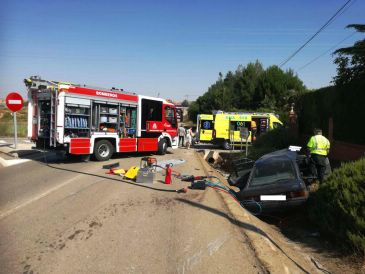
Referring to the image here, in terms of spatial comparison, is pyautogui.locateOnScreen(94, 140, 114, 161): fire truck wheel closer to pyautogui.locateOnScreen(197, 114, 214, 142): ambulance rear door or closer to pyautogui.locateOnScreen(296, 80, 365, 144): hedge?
pyautogui.locateOnScreen(296, 80, 365, 144): hedge

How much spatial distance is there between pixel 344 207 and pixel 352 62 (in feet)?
30.0

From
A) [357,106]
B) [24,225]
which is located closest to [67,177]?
[24,225]

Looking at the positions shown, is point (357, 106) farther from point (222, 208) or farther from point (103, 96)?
point (103, 96)

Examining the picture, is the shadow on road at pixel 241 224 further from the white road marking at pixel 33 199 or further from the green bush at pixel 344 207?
the white road marking at pixel 33 199

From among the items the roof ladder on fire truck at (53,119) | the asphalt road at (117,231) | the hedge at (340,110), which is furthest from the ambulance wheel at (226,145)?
the asphalt road at (117,231)

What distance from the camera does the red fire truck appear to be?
14609 millimetres

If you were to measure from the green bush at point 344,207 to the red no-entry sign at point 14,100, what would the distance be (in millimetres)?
13579

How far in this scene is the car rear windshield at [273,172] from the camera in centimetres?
832

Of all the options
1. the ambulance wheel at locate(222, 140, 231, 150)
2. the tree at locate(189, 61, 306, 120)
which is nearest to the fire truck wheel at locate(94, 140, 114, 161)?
the ambulance wheel at locate(222, 140, 231, 150)

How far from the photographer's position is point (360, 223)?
5594mm

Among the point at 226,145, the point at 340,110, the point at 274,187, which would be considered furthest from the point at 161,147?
the point at 274,187

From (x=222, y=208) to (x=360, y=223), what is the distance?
2.70m

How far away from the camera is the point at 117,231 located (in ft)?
20.0

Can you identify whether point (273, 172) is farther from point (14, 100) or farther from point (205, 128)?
point (205, 128)
